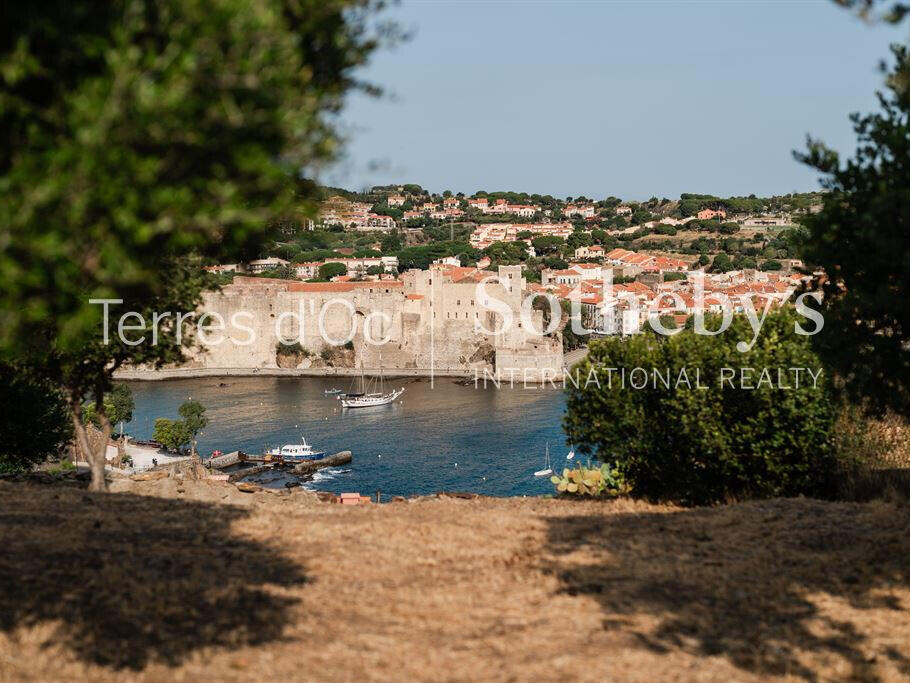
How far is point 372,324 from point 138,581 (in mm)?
57561

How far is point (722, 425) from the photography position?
33.9ft

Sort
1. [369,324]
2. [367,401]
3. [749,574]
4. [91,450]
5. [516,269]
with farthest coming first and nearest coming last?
[369,324], [516,269], [367,401], [91,450], [749,574]

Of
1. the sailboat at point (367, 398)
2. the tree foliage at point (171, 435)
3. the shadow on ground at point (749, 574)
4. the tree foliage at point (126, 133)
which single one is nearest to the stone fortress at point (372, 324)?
the sailboat at point (367, 398)

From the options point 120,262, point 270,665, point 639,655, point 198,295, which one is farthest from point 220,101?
point 198,295

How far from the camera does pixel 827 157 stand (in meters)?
5.50

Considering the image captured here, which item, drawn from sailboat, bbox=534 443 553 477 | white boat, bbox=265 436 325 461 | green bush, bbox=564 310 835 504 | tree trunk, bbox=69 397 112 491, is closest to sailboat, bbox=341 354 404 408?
white boat, bbox=265 436 325 461

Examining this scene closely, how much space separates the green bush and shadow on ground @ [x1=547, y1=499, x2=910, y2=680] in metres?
2.47

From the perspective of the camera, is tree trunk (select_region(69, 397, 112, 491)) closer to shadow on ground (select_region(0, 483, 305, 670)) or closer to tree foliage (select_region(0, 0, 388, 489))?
shadow on ground (select_region(0, 483, 305, 670))

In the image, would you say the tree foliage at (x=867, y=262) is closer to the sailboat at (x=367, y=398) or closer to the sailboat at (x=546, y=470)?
the sailboat at (x=546, y=470)

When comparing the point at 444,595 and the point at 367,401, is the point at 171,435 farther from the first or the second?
the point at 444,595

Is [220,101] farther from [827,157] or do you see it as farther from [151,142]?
[827,157]

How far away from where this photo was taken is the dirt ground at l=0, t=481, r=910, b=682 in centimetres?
389

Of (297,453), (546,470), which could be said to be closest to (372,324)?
(297,453)

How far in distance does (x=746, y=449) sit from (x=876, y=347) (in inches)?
208
